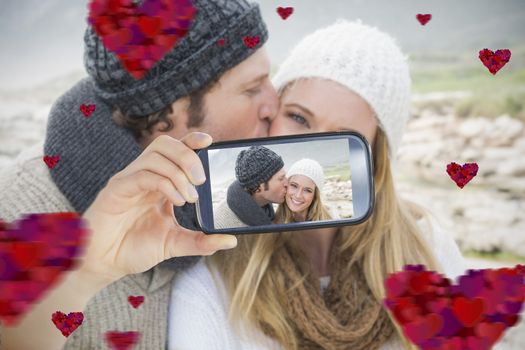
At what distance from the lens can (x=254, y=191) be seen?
688 mm

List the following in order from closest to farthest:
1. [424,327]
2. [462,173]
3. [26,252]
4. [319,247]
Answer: [26,252] → [424,327] → [319,247] → [462,173]

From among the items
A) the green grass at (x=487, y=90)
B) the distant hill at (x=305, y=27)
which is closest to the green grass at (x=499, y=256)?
the green grass at (x=487, y=90)

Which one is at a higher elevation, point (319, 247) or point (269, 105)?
point (269, 105)

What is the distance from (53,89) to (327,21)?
918 mm

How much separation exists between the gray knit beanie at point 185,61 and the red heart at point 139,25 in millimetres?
24

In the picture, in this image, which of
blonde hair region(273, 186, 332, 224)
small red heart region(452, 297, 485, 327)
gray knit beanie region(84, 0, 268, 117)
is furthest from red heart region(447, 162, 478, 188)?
small red heart region(452, 297, 485, 327)

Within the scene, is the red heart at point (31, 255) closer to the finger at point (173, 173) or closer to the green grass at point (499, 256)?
the finger at point (173, 173)

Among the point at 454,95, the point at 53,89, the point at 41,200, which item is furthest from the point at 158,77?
the point at 454,95

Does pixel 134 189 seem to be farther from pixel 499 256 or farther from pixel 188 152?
pixel 499 256

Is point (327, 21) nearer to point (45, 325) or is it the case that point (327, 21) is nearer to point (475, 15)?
point (475, 15)

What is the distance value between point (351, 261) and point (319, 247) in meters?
0.08

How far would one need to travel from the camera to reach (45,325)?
2.40ft

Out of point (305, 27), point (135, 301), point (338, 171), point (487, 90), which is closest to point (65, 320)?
point (135, 301)

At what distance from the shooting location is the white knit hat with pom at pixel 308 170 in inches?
26.4
